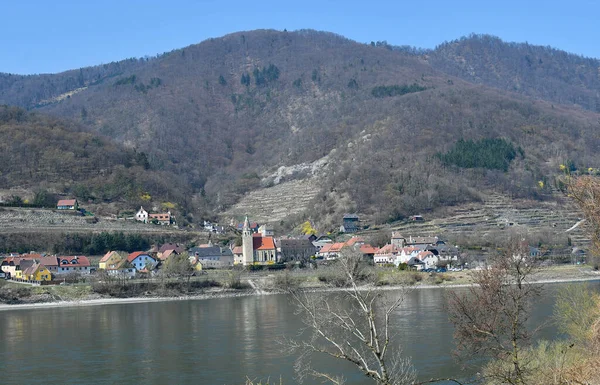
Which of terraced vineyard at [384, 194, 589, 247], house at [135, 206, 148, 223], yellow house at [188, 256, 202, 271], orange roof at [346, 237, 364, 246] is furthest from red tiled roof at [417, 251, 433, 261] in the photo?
house at [135, 206, 148, 223]

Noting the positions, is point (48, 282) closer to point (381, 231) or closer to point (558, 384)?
point (381, 231)

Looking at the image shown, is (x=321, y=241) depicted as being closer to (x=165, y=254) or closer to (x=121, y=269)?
(x=165, y=254)

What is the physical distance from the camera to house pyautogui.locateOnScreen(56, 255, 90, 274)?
6284 cm

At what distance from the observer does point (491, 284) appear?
1416cm

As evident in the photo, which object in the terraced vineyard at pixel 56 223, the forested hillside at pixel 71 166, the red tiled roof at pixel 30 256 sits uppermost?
the forested hillside at pixel 71 166

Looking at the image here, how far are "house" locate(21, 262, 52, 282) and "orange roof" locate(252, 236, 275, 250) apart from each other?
20408mm

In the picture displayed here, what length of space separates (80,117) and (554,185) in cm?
12178

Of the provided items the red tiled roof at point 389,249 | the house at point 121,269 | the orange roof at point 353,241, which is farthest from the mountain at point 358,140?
the house at point 121,269

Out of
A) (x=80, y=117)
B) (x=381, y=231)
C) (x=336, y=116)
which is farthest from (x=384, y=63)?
(x=381, y=231)

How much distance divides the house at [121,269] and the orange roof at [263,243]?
12673 mm

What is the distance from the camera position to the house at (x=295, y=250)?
245 ft

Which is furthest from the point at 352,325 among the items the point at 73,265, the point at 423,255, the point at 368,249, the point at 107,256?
the point at 368,249

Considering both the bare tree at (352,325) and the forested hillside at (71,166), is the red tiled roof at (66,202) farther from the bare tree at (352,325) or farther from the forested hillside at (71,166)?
the bare tree at (352,325)

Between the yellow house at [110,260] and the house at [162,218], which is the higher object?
the house at [162,218]
